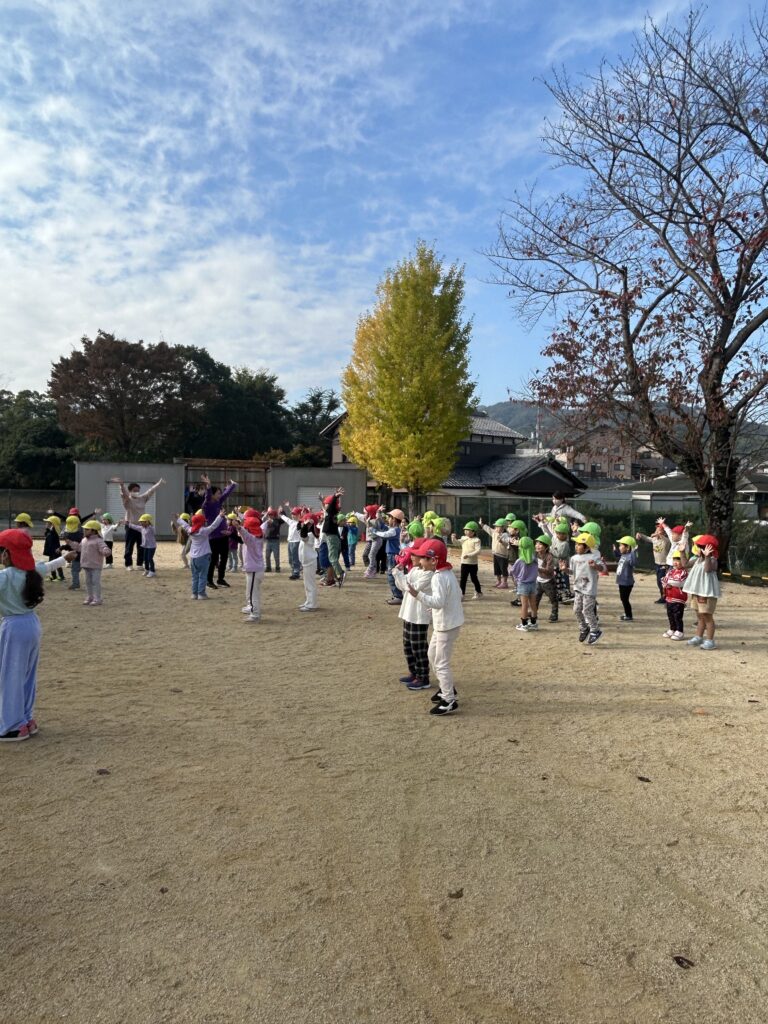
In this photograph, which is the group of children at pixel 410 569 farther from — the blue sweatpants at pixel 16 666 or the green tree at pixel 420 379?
the green tree at pixel 420 379

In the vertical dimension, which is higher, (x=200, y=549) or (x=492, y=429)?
(x=492, y=429)

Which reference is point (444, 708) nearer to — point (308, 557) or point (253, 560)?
point (253, 560)

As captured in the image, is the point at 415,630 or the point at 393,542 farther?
the point at 393,542

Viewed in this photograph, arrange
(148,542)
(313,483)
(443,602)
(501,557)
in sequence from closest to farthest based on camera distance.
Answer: (443,602) → (501,557) → (148,542) → (313,483)

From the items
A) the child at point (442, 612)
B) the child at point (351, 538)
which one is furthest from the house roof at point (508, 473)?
the child at point (442, 612)

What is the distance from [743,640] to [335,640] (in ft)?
19.6

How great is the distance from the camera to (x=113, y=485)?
26.8 m

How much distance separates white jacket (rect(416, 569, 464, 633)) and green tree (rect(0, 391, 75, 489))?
136ft

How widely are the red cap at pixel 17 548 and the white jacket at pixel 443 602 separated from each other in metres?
3.36

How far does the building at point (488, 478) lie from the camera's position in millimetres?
29766

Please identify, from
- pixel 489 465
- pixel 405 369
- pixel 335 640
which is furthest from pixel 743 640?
pixel 489 465

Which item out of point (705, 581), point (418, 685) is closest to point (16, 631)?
point (418, 685)

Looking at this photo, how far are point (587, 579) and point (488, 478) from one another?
28.9 m

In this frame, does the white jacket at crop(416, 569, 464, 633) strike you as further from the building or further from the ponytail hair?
the building
